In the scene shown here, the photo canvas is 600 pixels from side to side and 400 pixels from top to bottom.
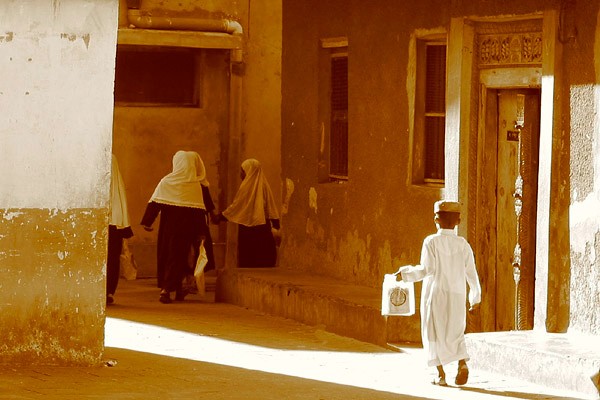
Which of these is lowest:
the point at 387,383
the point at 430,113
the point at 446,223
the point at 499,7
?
the point at 387,383

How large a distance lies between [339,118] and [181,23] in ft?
14.1

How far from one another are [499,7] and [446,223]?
249cm

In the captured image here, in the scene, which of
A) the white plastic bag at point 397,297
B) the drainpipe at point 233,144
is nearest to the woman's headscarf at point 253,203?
the drainpipe at point 233,144

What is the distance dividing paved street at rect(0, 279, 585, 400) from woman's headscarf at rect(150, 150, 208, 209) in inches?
77.9

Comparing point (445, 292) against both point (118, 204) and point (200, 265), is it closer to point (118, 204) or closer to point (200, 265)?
point (118, 204)

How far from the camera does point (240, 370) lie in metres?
9.83

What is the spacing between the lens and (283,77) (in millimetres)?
15180

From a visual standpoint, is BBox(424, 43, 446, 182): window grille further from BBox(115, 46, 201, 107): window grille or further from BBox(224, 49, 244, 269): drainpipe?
BBox(115, 46, 201, 107): window grille

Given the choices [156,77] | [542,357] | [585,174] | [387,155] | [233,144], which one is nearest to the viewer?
[542,357]

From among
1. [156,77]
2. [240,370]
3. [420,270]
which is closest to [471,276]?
[420,270]

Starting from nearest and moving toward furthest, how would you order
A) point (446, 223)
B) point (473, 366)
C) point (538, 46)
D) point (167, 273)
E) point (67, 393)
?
point (67, 393)
point (446, 223)
point (473, 366)
point (538, 46)
point (167, 273)

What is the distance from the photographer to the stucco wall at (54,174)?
361 inches

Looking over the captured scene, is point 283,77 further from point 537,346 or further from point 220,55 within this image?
point 537,346

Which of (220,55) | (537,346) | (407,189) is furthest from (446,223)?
(220,55)
